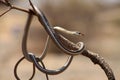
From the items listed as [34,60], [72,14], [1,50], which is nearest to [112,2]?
[72,14]

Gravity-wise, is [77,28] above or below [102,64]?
below

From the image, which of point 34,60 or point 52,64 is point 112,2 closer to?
point 52,64

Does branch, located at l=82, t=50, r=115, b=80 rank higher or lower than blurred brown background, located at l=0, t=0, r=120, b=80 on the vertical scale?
higher

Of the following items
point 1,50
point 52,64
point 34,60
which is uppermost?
point 34,60

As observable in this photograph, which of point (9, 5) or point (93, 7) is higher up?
point (9, 5)

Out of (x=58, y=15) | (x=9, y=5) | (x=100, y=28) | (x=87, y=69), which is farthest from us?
(x=100, y=28)

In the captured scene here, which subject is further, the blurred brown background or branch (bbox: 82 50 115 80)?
Answer: the blurred brown background

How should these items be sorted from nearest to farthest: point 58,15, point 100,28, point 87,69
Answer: point 87,69 < point 58,15 < point 100,28

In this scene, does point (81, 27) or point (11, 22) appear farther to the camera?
point (11, 22)

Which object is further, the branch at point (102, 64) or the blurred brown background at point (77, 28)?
the blurred brown background at point (77, 28)

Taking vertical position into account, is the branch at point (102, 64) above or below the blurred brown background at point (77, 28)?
above

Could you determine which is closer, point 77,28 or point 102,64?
point 102,64
